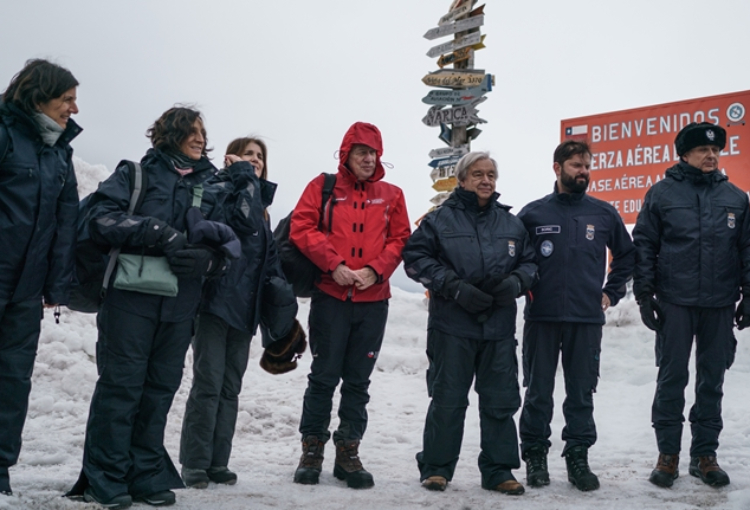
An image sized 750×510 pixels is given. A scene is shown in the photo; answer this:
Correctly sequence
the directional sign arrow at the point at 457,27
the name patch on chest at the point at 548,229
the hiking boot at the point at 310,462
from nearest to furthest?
the hiking boot at the point at 310,462, the name patch on chest at the point at 548,229, the directional sign arrow at the point at 457,27

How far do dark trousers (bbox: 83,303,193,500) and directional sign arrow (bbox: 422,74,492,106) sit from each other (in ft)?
20.4

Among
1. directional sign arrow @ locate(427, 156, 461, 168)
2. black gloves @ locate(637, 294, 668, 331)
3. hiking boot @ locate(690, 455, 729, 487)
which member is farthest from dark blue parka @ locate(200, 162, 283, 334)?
directional sign arrow @ locate(427, 156, 461, 168)

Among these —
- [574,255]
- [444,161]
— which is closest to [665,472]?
[574,255]

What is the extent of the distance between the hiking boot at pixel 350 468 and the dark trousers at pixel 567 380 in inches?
47.2

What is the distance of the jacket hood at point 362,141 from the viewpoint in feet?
16.3

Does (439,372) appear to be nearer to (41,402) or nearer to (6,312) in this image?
(6,312)

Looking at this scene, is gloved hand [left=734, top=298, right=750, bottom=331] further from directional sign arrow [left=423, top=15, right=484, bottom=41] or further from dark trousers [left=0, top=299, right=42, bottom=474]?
directional sign arrow [left=423, top=15, right=484, bottom=41]

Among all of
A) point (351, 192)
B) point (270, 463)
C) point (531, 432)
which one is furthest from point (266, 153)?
point (531, 432)

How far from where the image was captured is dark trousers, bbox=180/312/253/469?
4328mm

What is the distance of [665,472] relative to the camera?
15.8 feet

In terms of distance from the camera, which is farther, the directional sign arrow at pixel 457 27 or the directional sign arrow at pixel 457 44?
the directional sign arrow at pixel 457 27

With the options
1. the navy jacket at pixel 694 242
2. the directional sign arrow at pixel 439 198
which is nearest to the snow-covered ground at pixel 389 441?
the navy jacket at pixel 694 242

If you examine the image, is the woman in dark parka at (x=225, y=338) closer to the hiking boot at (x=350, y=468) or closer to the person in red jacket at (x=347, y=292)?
the person in red jacket at (x=347, y=292)

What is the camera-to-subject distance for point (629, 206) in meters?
13.2
